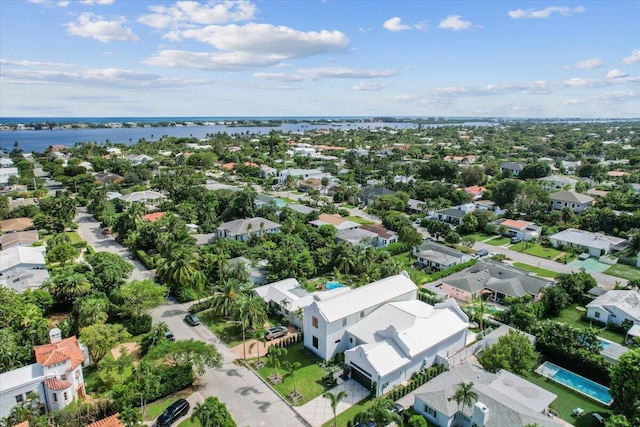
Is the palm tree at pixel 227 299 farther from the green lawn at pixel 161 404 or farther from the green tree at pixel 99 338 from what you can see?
the green lawn at pixel 161 404

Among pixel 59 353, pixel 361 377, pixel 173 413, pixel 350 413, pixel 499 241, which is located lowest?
pixel 350 413

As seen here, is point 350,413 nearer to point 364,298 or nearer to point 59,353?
point 364,298

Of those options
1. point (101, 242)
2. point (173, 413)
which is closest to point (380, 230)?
point (173, 413)

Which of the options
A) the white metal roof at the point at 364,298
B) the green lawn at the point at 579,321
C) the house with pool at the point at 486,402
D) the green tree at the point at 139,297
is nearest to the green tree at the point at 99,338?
the green tree at the point at 139,297

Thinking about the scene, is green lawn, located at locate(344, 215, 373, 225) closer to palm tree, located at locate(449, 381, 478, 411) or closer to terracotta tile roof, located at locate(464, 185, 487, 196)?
terracotta tile roof, located at locate(464, 185, 487, 196)

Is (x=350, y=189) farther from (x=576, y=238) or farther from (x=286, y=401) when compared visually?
(x=286, y=401)

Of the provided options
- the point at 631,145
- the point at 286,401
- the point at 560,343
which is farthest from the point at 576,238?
the point at 631,145

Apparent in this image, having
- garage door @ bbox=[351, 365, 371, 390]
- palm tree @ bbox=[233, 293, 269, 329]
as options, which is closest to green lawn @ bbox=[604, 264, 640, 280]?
garage door @ bbox=[351, 365, 371, 390]
